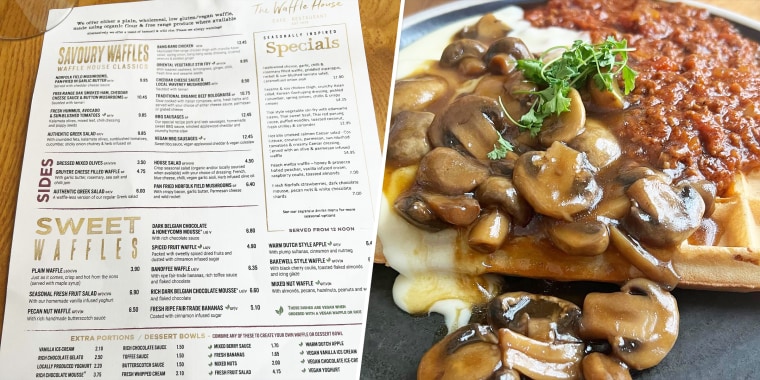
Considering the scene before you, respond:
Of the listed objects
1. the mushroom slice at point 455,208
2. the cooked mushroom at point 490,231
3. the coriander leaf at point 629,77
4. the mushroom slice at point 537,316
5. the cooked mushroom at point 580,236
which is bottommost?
the mushroom slice at point 537,316

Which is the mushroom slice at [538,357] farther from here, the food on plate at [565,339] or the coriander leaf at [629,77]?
the coriander leaf at [629,77]

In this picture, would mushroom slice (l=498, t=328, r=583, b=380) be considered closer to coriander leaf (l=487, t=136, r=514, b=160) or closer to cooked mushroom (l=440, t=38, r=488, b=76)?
coriander leaf (l=487, t=136, r=514, b=160)

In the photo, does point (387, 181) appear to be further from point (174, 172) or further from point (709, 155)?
point (709, 155)

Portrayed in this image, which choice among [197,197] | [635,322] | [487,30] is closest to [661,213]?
[635,322]

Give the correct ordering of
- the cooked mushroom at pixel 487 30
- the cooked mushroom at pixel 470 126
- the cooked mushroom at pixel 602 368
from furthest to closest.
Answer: the cooked mushroom at pixel 487 30, the cooked mushroom at pixel 470 126, the cooked mushroom at pixel 602 368

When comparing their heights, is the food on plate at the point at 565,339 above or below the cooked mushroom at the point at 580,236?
below

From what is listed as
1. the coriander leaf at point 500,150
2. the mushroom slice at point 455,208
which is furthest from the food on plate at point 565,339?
the coriander leaf at point 500,150

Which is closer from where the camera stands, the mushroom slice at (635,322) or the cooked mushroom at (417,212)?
the mushroom slice at (635,322)
